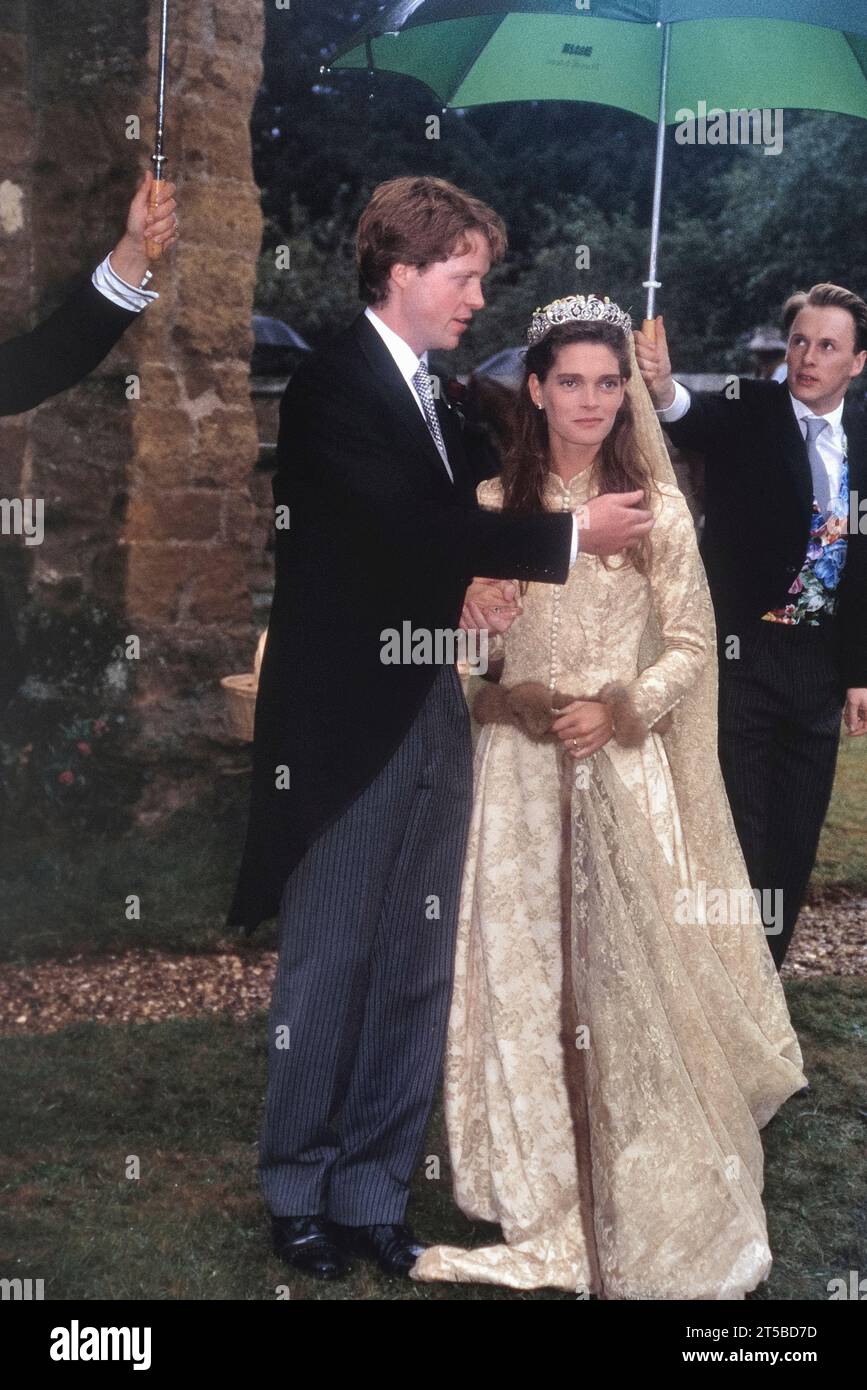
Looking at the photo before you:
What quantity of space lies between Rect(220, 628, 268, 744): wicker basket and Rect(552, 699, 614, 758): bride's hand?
2.76 meters

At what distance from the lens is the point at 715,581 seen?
4.75 metres

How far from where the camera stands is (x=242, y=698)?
6.25m

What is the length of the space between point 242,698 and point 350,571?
9.34 feet

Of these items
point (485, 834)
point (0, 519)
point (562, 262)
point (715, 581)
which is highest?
point (562, 262)

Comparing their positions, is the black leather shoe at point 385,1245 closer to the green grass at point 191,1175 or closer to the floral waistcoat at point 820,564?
the green grass at point 191,1175

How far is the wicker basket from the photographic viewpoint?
6.18 meters

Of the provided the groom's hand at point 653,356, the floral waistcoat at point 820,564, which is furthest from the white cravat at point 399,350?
the floral waistcoat at point 820,564

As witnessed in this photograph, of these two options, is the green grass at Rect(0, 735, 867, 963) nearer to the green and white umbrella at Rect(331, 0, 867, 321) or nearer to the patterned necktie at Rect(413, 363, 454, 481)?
the patterned necktie at Rect(413, 363, 454, 481)

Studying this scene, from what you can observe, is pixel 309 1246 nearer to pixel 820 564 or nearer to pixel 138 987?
pixel 138 987

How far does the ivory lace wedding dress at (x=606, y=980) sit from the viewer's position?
11.3ft

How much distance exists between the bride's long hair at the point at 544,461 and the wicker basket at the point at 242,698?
2612mm
